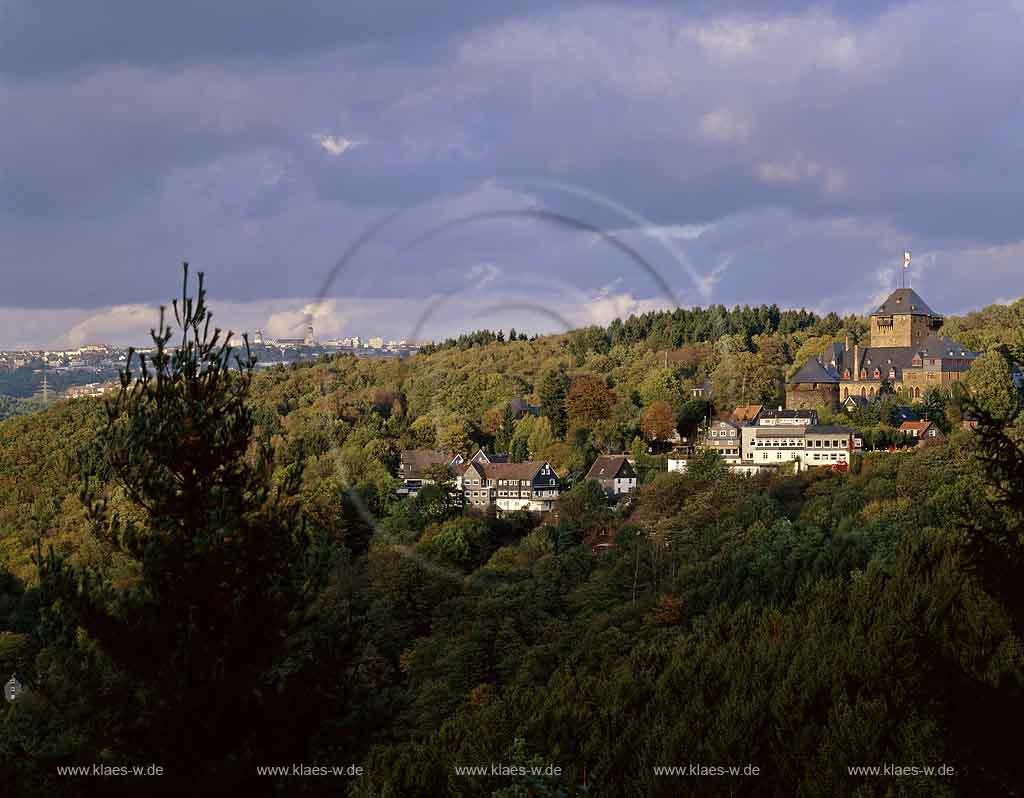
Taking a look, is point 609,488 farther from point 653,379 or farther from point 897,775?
point 897,775

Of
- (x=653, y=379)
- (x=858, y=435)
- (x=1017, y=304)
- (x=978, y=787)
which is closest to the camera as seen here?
(x=978, y=787)

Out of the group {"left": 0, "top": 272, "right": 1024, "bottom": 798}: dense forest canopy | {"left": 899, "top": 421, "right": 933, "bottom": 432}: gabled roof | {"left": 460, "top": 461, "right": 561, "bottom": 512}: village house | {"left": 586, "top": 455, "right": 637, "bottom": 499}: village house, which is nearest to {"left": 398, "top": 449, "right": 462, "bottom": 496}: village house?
{"left": 0, "top": 272, "right": 1024, "bottom": 798}: dense forest canopy

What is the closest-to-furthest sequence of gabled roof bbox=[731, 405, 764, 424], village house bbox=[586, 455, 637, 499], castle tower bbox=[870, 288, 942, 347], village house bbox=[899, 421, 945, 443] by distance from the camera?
village house bbox=[899, 421, 945, 443] < village house bbox=[586, 455, 637, 499] < gabled roof bbox=[731, 405, 764, 424] < castle tower bbox=[870, 288, 942, 347]

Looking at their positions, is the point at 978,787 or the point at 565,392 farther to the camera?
the point at 565,392

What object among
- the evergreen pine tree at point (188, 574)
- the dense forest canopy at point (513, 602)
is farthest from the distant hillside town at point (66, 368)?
the evergreen pine tree at point (188, 574)

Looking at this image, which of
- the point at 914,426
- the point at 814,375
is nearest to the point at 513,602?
the point at 914,426

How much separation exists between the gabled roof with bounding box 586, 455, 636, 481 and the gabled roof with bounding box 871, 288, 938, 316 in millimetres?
21509

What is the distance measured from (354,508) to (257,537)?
45.9m

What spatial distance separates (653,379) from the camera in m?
63.4

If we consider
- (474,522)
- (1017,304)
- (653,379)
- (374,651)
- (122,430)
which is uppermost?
(1017,304)

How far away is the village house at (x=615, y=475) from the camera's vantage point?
53.1 meters

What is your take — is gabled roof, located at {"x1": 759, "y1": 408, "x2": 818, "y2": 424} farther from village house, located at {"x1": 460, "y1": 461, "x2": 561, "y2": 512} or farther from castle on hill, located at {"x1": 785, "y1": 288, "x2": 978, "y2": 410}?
village house, located at {"x1": 460, "y1": 461, "x2": 561, "y2": 512}

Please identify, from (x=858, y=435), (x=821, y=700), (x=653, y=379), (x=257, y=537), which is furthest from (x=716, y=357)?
(x=257, y=537)

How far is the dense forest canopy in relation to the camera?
1174cm
